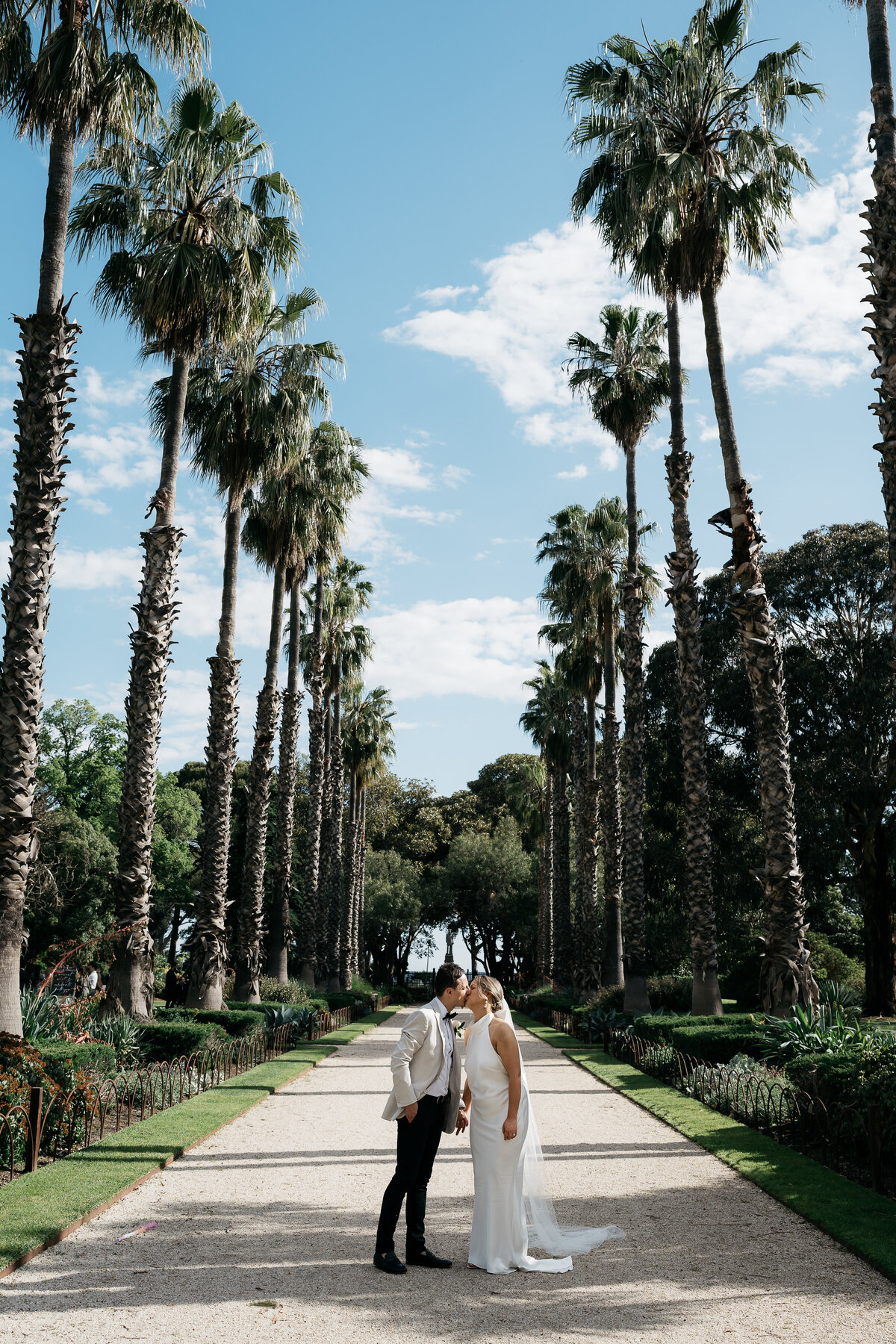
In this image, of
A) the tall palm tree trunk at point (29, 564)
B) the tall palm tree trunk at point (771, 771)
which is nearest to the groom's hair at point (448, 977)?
the tall palm tree trunk at point (29, 564)

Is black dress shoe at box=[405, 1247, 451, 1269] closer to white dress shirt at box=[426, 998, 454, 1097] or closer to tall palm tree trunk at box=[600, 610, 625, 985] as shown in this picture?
white dress shirt at box=[426, 998, 454, 1097]

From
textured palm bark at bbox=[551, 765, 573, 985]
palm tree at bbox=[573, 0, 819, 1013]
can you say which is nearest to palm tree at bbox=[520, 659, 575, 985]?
textured palm bark at bbox=[551, 765, 573, 985]

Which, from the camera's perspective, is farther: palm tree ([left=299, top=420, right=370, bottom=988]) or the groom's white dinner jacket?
palm tree ([left=299, top=420, right=370, bottom=988])

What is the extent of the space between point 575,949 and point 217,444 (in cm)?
1822

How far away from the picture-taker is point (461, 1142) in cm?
1086

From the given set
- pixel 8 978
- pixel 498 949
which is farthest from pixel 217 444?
pixel 498 949

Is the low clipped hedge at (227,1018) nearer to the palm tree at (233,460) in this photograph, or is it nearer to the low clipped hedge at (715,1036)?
the palm tree at (233,460)

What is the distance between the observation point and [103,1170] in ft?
26.9

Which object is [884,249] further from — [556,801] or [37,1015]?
[556,801]

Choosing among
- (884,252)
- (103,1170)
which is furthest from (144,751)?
(884,252)

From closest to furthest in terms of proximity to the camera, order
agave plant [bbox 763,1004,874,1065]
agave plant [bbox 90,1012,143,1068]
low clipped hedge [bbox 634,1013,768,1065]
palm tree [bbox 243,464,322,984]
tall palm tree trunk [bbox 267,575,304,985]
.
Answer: agave plant [bbox 763,1004,874,1065]
agave plant [bbox 90,1012,143,1068]
low clipped hedge [bbox 634,1013,768,1065]
palm tree [bbox 243,464,322,984]
tall palm tree trunk [bbox 267,575,304,985]

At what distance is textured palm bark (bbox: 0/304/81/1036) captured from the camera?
10.1 metres

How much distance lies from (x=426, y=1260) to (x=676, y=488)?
14.9 metres

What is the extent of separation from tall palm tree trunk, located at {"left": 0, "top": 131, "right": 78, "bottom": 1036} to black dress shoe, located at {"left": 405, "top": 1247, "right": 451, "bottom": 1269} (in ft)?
17.8
